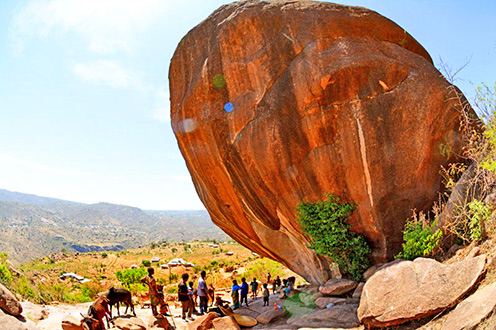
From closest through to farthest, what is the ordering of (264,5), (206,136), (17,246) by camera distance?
(264,5) < (206,136) < (17,246)

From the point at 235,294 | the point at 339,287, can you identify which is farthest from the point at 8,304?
the point at 339,287

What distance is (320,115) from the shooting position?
9539 millimetres

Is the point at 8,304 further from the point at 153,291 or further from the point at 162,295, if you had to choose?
the point at 162,295

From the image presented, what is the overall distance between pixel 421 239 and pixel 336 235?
2.43m

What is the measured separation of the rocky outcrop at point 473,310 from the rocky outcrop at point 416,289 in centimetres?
26

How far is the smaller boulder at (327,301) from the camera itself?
875cm

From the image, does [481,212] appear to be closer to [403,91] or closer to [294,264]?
[403,91]

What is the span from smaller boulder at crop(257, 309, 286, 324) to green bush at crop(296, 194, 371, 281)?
2119mm

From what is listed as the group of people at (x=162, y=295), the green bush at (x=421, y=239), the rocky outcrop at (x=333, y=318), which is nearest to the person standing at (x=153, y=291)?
the group of people at (x=162, y=295)

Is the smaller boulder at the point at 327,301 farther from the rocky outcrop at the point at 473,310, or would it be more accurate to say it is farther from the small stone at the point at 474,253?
the rocky outcrop at the point at 473,310

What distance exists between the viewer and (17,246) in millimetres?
85438

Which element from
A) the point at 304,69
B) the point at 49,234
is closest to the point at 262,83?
the point at 304,69

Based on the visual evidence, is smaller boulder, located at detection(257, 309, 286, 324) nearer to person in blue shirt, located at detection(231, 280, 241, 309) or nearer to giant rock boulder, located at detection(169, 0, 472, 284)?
giant rock boulder, located at detection(169, 0, 472, 284)

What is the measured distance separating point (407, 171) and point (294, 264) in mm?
5421
